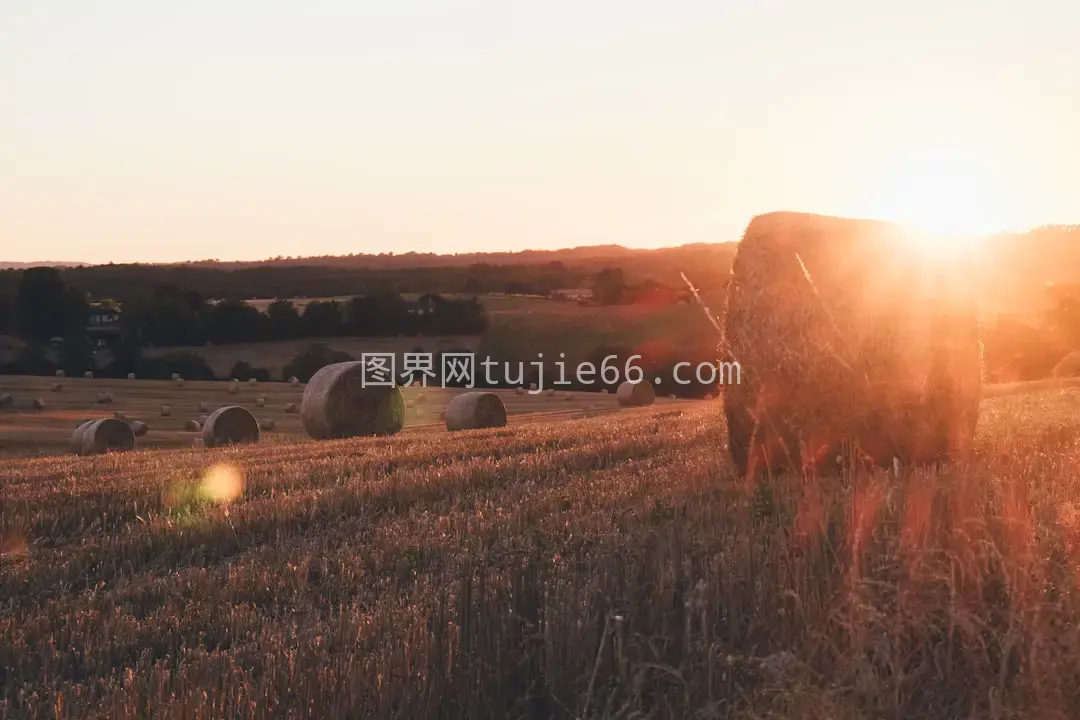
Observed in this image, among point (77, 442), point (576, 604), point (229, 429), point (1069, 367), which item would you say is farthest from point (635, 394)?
point (576, 604)

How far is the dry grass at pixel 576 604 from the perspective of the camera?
132 inches

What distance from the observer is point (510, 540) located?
5.83m

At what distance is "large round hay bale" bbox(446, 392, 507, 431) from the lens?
25.9m

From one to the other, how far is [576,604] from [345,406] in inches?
758

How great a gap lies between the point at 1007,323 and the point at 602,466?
2952 cm

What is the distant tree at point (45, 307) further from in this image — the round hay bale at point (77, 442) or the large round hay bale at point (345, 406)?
the large round hay bale at point (345, 406)

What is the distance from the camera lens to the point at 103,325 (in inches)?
2151

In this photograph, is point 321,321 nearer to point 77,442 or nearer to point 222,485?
point 77,442

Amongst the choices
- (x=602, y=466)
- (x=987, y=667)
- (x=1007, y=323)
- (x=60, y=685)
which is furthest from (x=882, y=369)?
(x=1007, y=323)

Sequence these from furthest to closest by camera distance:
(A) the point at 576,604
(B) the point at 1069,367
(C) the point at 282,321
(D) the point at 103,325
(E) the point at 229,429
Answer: (C) the point at 282,321, (D) the point at 103,325, (B) the point at 1069,367, (E) the point at 229,429, (A) the point at 576,604

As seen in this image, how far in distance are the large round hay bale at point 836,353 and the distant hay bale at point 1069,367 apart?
22.3m

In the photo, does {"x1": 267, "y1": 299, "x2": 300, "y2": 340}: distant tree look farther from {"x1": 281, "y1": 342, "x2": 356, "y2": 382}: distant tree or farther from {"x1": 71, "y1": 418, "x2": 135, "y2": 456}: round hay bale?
{"x1": 71, "y1": 418, "x2": 135, "y2": 456}: round hay bale

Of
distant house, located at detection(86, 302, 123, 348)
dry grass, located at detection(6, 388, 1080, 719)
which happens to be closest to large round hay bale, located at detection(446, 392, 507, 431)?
dry grass, located at detection(6, 388, 1080, 719)

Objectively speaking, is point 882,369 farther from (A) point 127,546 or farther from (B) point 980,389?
(A) point 127,546
